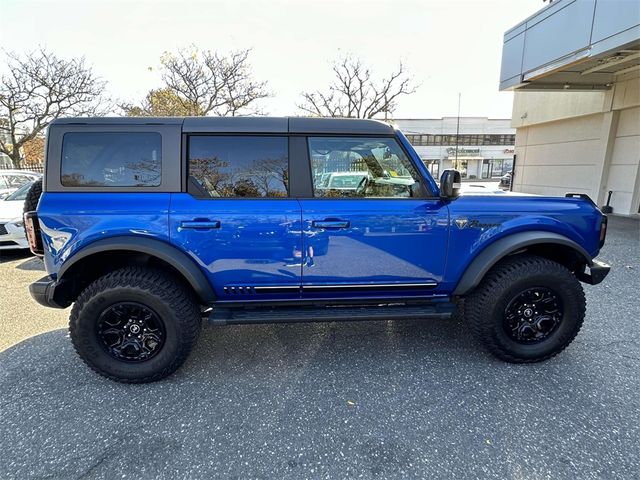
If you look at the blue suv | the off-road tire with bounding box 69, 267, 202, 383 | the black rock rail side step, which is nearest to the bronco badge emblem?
the blue suv

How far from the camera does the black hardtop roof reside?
2.52m

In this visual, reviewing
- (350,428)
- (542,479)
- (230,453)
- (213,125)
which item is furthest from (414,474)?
(213,125)

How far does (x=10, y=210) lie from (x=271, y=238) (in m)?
5.92

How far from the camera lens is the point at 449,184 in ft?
8.25

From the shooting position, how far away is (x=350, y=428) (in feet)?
7.05

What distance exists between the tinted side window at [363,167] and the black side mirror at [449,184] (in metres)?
0.24

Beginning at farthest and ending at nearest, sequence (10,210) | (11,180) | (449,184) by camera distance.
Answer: (11,180)
(10,210)
(449,184)

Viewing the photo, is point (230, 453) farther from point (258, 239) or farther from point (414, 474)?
point (258, 239)

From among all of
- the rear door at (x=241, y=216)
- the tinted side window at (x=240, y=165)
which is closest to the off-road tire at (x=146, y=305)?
the rear door at (x=241, y=216)

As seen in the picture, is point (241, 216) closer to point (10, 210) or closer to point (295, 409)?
point (295, 409)

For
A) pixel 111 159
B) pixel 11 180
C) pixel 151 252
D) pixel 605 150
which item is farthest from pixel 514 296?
pixel 605 150

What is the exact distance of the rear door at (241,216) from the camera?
247 cm

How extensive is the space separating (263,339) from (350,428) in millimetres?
1320

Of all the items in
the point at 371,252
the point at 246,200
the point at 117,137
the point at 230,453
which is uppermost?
the point at 117,137
